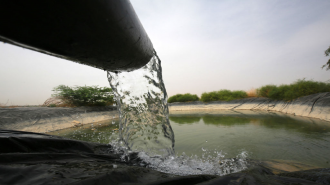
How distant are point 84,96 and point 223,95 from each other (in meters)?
11.8

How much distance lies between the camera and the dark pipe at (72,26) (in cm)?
30

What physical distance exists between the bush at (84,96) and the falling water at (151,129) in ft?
28.6

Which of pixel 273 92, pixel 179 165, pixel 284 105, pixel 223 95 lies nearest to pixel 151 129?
pixel 179 165

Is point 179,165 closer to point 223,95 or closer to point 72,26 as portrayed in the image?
point 72,26

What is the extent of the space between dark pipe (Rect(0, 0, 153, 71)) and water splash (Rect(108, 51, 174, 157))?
0.99m

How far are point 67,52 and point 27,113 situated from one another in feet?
22.4

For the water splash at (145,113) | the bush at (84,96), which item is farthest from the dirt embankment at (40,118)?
the water splash at (145,113)

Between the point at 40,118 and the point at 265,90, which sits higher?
the point at 265,90

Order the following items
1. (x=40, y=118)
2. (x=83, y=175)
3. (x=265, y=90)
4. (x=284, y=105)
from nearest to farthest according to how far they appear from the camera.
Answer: (x=83, y=175), (x=40, y=118), (x=284, y=105), (x=265, y=90)

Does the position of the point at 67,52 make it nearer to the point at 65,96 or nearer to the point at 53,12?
the point at 53,12

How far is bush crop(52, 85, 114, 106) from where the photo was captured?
8.96m

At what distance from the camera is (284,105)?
7.73 meters

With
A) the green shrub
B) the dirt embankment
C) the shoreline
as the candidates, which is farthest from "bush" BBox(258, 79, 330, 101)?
the dirt embankment

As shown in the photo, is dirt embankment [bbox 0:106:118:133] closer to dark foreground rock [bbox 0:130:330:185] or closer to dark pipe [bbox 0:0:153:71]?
dark foreground rock [bbox 0:130:330:185]
